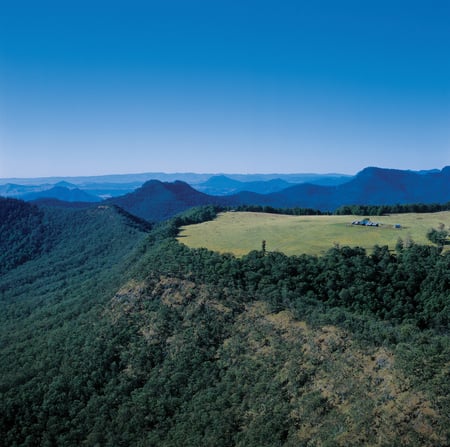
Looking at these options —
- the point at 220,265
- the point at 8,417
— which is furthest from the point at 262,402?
the point at 8,417

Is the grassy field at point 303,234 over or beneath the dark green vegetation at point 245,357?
over

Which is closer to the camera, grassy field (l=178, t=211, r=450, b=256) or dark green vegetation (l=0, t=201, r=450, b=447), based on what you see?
dark green vegetation (l=0, t=201, r=450, b=447)

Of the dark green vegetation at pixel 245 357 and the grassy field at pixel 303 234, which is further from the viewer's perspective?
the grassy field at pixel 303 234

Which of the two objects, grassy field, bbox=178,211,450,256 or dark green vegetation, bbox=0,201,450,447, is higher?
grassy field, bbox=178,211,450,256

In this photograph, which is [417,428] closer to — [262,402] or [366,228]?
[262,402]
